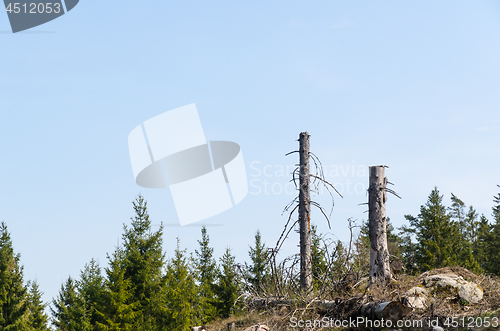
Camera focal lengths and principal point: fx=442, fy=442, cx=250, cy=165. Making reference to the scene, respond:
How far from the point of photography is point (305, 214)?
15.1 meters

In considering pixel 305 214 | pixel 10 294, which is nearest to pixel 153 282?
pixel 10 294

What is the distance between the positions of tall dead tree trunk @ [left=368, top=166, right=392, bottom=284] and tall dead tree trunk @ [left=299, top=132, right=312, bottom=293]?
2.42 meters

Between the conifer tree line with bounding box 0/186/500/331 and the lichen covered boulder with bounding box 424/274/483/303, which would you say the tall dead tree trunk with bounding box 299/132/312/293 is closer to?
the lichen covered boulder with bounding box 424/274/483/303

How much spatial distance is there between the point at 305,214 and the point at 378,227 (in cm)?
288

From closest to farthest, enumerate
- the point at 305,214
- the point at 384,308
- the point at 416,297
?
the point at 384,308 → the point at 416,297 → the point at 305,214

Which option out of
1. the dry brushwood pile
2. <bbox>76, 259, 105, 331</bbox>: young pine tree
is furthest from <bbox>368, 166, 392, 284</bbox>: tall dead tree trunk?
<bbox>76, 259, 105, 331</bbox>: young pine tree

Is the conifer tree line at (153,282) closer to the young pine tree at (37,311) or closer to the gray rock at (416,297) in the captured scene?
the young pine tree at (37,311)

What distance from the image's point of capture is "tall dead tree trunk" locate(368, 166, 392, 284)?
12.7 metres

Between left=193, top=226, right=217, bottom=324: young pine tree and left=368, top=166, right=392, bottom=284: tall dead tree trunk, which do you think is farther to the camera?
left=193, top=226, right=217, bottom=324: young pine tree

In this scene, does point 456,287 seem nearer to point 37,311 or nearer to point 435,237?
point 435,237

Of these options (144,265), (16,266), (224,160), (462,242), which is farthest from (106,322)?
(462,242)

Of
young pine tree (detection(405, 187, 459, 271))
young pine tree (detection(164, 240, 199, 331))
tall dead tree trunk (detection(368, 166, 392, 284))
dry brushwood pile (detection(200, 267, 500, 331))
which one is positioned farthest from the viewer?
young pine tree (detection(405, 187, 459, 271))

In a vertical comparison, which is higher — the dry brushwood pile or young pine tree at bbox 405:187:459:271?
young pine tree at bbox 405:187:459:271

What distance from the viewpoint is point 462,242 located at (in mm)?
38281
